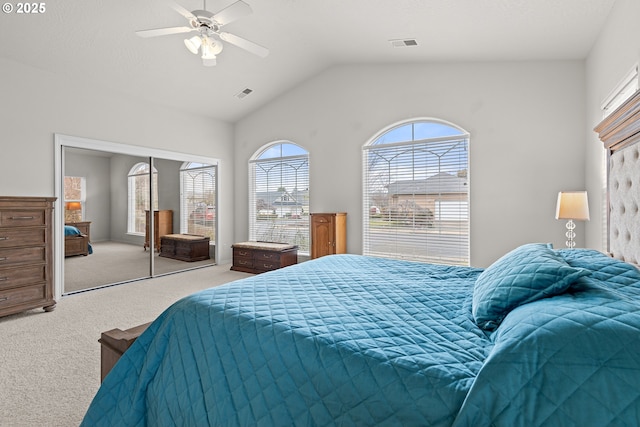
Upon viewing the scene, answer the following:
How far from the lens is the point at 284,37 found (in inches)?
173

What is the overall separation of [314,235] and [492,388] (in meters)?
4.27

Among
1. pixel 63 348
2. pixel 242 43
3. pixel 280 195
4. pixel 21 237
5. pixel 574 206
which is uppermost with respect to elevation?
pixel 242 43

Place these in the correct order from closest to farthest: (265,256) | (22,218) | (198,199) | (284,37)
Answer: (22,218) → (284,37) → (265,256) → (198,199)

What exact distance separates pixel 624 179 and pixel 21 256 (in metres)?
5.15

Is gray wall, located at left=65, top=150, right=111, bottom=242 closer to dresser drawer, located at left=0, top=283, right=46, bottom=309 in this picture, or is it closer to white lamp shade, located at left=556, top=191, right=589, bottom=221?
dresser drawer, located at left=0, top=283, right=46, bottom=309

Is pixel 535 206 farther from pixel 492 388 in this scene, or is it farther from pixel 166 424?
pixel 166 424

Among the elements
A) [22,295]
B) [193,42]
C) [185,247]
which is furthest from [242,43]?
[185,247]

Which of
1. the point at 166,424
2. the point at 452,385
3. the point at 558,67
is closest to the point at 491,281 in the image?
the point at 452,385

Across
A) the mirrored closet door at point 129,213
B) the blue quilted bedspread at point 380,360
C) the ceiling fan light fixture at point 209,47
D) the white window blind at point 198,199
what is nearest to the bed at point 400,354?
the blue quilted bedspread at point 380,360

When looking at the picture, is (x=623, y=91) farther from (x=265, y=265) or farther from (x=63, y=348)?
(x=63, y=348)

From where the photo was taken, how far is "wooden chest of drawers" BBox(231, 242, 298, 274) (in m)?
5.38

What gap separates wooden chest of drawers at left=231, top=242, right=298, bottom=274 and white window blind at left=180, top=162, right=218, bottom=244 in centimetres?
80

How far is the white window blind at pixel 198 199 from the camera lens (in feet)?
18.7

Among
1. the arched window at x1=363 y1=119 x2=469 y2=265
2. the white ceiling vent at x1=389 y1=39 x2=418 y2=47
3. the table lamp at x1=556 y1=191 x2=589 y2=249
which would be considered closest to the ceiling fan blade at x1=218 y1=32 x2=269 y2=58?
the white ceiling vent at x1=389 y1=39 x2=418 y2=47
